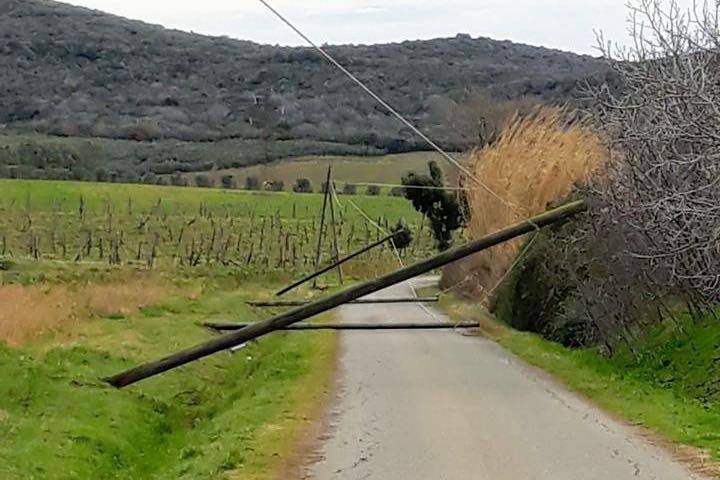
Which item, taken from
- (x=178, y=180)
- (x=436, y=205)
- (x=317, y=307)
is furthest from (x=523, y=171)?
(x=178, y=180)

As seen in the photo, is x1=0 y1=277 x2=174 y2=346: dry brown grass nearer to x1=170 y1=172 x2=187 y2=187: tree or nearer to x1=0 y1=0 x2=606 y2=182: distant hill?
x1=0 y1=0 x2=606 y2=182: distant hill

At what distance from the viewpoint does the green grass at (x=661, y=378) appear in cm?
1428

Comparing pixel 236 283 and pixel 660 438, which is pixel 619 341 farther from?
pixel 236 283

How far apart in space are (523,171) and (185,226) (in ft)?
108

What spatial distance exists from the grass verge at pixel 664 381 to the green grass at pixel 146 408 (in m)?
4.49

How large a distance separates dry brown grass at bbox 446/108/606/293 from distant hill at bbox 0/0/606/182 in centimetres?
4236

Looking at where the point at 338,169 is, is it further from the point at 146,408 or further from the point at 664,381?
the point at 664,381

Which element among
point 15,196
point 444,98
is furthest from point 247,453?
point 444,98

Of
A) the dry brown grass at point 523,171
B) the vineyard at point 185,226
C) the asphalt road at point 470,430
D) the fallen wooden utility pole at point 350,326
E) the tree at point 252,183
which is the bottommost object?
the vineyard at point 185,226

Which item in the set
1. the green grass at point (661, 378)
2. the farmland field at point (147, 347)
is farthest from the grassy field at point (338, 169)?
the green grass at point (661, 378)

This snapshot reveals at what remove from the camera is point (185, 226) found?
204ft

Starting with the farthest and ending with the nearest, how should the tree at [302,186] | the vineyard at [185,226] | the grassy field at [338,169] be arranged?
the tree at [302,186] → the grassy field at [338,169] → the vineyard at [185,226]

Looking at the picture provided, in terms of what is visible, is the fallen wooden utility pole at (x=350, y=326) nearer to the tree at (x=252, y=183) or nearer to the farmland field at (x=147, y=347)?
the farmland field at (x=147, y=347)

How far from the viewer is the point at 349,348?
26.8 meters
